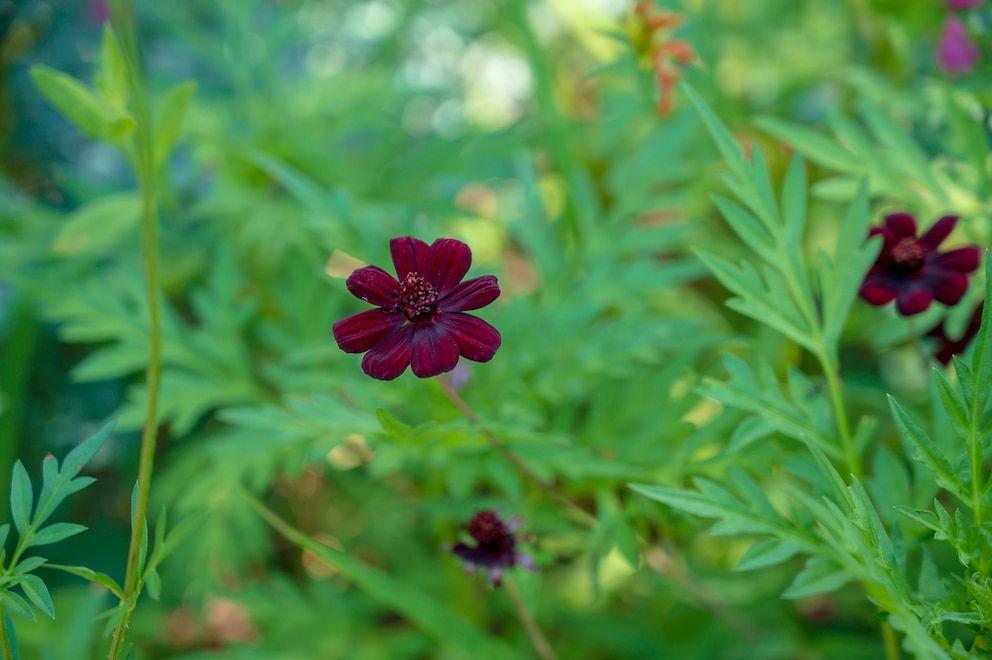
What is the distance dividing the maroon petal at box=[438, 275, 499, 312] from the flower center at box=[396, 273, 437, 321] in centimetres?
2

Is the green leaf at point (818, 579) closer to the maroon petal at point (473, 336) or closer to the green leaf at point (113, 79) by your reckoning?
the maroon petal at point (473, 336)

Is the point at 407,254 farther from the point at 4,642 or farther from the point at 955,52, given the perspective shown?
the point at 955,52

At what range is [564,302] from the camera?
994mm

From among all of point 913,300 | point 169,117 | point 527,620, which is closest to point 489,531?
point 527,620

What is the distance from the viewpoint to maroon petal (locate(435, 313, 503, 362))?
0.58m

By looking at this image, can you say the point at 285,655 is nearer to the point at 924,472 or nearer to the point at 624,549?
the point at 624,549

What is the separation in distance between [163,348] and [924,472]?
37.9 inches

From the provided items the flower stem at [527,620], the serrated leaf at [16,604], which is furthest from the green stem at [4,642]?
the flower stem at [527,620]

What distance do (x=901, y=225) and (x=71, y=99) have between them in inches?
33.4

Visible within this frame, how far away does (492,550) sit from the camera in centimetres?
69

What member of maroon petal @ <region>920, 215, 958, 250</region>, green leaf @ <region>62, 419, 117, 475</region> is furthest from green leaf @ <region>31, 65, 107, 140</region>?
maroon petal @ <region>920, 215, 958, 250</region>

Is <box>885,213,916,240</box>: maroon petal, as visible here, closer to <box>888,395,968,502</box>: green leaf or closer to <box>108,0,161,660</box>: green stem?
<box>888,395,968,502</box>: green leaf

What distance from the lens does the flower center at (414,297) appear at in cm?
62

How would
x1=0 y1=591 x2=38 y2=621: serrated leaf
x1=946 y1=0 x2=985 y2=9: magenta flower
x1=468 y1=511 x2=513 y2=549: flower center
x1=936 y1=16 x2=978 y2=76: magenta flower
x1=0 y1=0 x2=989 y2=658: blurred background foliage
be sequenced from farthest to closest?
x1=936 y1=16 x2=978 y2=76: magenta flower
x1=946 y1=0 x2=985 y2=9: magenta flower
x1=0 y1=0 x2=989 y2=658: blurred background foliage
x1=468 y1=511 x2=513 y2=549: flower center
x1=0 y1=591 x2=38 y2=621: serrated leaf
